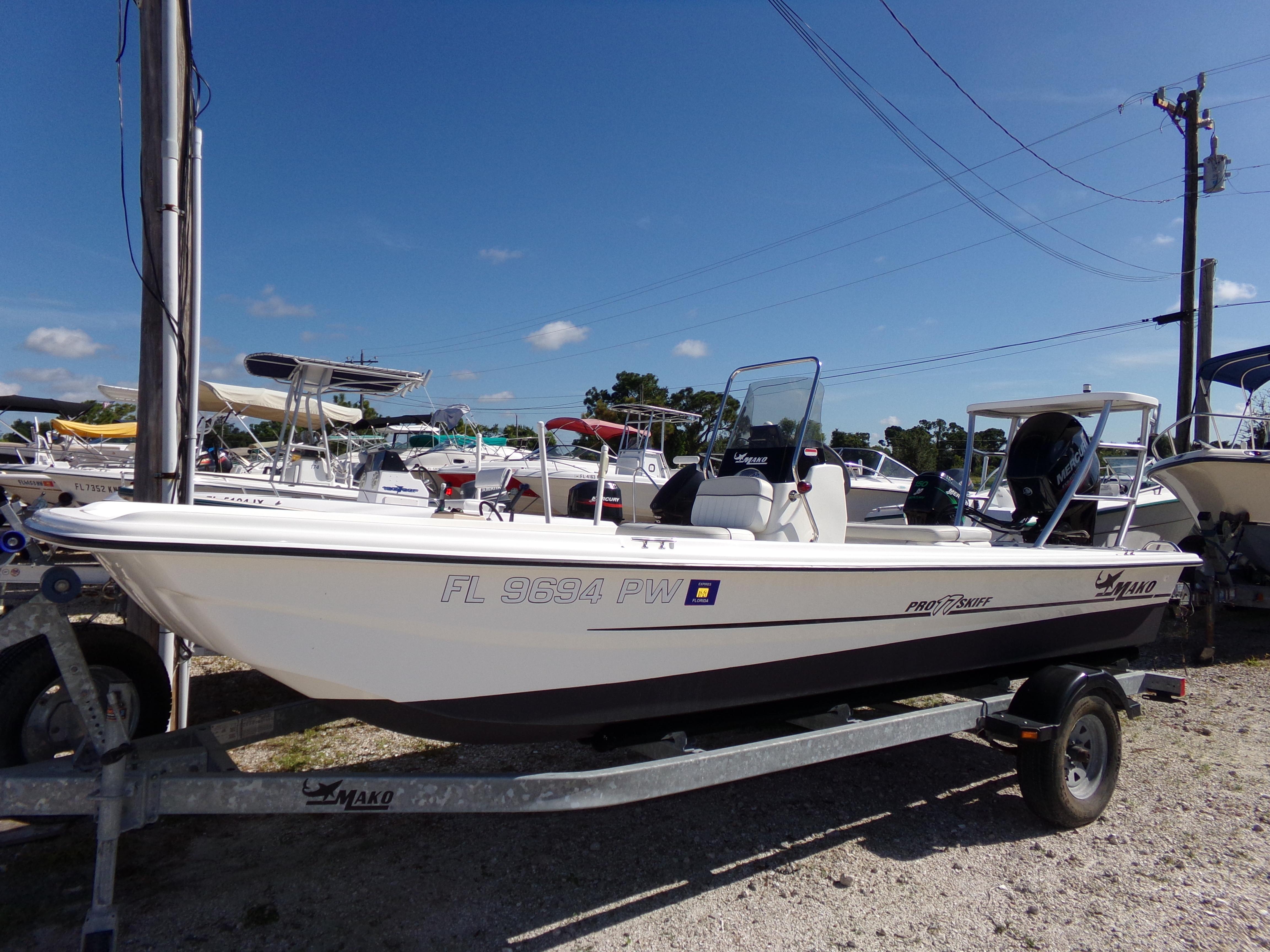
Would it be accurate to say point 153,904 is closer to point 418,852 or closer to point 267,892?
point 267,892

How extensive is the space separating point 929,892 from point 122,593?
11.9 ft

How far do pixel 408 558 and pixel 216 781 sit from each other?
0.90 metres

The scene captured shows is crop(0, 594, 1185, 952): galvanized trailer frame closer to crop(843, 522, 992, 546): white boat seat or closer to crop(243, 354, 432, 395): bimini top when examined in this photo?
crop(843, 522, 992, 546): white boat seat

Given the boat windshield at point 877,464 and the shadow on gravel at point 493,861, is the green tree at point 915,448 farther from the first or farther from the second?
the shadow on gravel at point 493,861

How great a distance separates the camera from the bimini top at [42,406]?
17.7ft

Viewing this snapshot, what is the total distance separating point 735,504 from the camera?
12.7ft

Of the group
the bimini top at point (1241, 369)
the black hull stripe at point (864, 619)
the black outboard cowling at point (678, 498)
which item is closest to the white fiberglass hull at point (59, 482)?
the black outboard cowling at point (678, 498)

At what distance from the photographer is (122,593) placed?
3.55 m

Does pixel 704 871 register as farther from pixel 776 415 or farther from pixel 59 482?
pixel 59 482

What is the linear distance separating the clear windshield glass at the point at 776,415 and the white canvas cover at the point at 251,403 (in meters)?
8.13

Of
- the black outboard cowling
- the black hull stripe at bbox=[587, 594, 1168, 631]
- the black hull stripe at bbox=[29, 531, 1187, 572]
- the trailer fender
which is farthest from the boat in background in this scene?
the black hull stripe at bbox=[29, 531, 1187, 572]

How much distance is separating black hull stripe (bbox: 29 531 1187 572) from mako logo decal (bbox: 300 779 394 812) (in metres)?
0.74

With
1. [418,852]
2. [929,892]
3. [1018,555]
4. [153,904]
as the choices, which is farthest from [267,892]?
[1018,555]

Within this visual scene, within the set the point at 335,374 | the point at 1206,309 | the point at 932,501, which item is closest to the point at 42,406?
the point at 335,374
